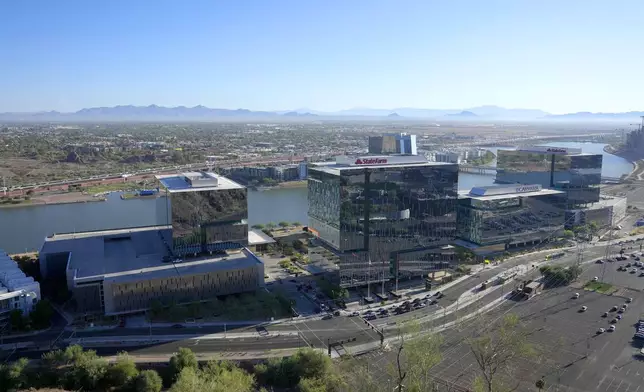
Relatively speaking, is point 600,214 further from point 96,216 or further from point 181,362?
point 96,216

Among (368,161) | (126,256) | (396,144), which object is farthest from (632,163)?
(126,256)

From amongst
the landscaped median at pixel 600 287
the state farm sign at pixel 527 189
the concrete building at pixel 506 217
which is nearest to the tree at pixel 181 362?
the landscaped median at pixel 600 287

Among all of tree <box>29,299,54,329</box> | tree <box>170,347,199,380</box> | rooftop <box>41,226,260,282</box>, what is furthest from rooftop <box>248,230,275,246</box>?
tree <box>170,347,199,380</box>

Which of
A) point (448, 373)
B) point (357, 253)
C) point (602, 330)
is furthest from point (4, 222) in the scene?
point (602, 330)

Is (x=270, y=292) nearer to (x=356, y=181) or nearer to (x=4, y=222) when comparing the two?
(x=356, y=181)

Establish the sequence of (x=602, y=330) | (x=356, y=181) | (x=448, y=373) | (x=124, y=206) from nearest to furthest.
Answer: (x=448, y=373) → (x=602, y=330) → (x=356, y=181) → (x=124, y=206)

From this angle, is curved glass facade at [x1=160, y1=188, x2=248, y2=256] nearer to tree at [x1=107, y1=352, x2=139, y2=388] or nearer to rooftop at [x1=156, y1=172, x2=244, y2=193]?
rooftop at [x1=156, y1=172, x2=244, y2=193]
